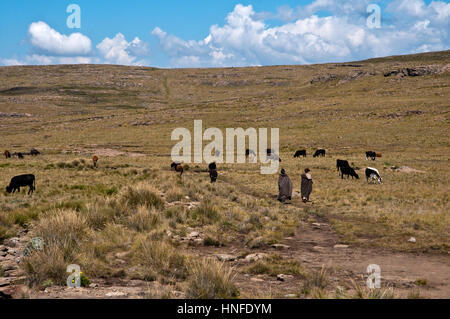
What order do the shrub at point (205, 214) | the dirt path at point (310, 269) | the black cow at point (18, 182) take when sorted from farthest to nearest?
the black cow at point (18, 182) → the shrub at point (205, 214) → the dirt path at point (310, 269)

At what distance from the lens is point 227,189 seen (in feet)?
67.7

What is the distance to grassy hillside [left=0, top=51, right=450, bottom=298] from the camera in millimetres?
8570

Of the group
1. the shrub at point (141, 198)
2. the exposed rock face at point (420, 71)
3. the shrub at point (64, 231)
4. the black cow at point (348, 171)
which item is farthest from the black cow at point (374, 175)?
the exposed rock face at point (420, 71)

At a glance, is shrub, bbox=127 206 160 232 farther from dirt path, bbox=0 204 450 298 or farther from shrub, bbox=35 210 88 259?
dirt path, bbox=0 204 450 298

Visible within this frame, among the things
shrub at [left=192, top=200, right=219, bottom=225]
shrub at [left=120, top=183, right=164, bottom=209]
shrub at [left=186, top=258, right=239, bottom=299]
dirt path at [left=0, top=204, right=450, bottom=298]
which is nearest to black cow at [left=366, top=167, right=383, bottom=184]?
dirt path at [left=0, top=204, right=450, bottom=298]

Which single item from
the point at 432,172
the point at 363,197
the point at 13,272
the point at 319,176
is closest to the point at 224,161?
the point at 319,176

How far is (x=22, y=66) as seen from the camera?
188 metres

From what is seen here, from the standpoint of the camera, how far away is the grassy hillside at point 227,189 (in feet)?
28.1

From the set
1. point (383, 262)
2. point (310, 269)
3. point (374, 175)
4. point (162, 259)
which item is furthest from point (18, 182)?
point (374, 175)

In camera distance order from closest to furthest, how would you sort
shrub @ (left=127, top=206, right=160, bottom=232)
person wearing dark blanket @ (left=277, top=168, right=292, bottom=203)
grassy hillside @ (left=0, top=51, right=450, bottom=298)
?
grassy hillside @ (left=0, top=51, right=450, bottom=298)
shrub @ (left=127, top=206, right=160, bottom=232)
person wearing dark blanket @ (left=277, top=168, right=292, bottom=203)

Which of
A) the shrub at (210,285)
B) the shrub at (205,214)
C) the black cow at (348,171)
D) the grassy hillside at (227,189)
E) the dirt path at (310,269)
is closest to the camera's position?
the shrub at (210,285)

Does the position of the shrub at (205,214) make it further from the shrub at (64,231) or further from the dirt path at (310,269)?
the shrub at (64,231)

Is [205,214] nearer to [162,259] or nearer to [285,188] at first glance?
[162,259]
